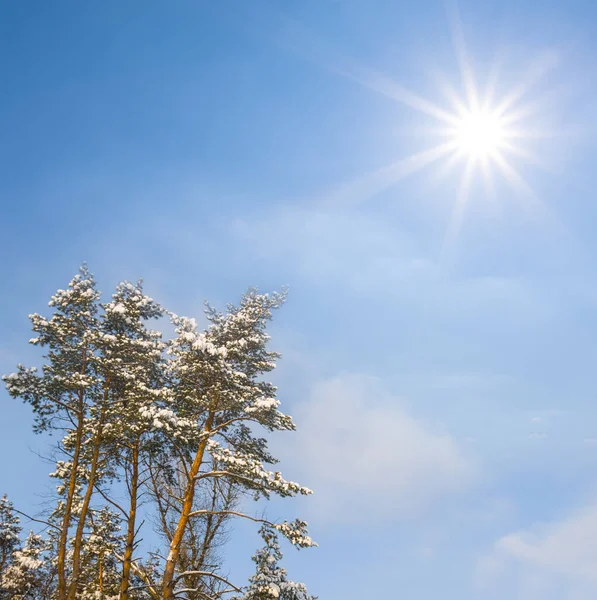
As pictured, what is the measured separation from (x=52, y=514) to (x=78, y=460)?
7.02ft

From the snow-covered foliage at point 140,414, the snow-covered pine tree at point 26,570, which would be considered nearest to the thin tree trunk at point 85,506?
the snow-covered foliage at point 140,414

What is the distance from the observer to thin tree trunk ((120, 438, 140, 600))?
1709cm

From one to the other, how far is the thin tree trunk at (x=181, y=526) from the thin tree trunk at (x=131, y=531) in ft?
5.28

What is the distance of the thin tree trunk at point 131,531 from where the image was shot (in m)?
17.1

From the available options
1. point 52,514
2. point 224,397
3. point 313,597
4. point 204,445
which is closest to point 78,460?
point 52,514

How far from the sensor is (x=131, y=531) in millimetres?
18234

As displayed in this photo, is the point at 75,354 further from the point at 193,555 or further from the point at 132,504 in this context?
the point at 193,555

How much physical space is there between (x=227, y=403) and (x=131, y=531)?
241 inches

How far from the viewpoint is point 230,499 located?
22.2 metres

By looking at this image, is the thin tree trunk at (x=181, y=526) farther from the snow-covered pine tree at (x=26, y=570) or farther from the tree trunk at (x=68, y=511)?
the snow-covered pine tree at (x=26, y=570)

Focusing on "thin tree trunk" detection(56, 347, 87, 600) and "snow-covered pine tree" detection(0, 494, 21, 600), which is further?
"snow-covered pine tree" detection(0, 494, 21, 600)

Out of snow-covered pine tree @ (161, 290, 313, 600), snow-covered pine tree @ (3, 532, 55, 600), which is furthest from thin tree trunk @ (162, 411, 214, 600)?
snow-covered pine tree @ (3, 532, 55, 600)

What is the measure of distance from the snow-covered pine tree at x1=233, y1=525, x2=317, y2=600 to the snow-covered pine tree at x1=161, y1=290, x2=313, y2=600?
2.66ft

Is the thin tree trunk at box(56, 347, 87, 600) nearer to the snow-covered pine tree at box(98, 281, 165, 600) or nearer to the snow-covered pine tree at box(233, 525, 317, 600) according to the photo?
the snow-covered pine tree at box(98, 281, 165, 600)
